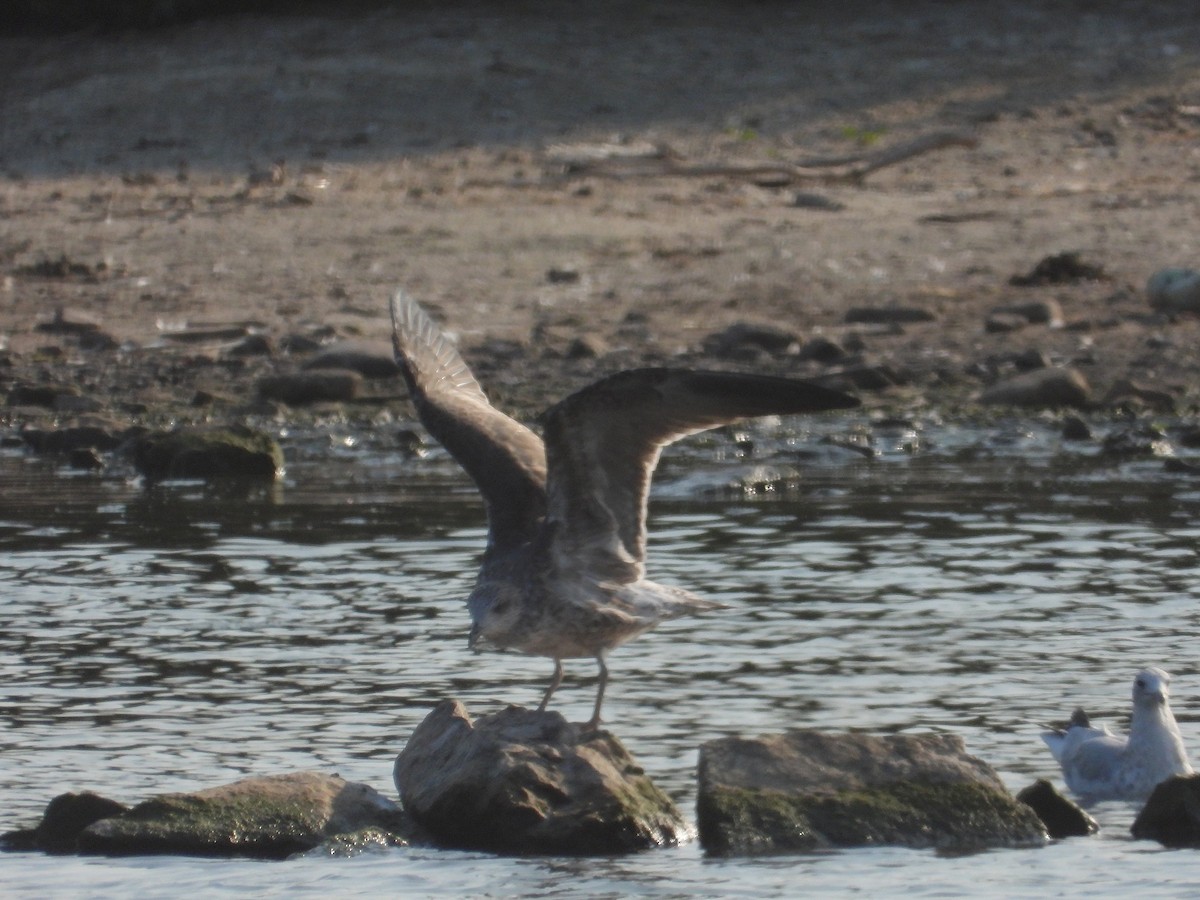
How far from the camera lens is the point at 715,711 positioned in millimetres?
8641

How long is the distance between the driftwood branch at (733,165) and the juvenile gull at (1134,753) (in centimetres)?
1236

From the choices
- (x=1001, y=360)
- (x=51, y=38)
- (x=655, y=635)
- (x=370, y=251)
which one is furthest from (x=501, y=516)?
(x=51, y=38)

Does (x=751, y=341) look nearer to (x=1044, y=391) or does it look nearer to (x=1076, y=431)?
(x=1044, y=391)

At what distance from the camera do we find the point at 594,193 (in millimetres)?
19516

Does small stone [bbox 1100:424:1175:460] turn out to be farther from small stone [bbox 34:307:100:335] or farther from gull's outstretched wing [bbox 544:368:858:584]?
gull's outstretched wing [bbox 544:368:858:584]

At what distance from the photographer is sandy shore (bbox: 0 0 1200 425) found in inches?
661

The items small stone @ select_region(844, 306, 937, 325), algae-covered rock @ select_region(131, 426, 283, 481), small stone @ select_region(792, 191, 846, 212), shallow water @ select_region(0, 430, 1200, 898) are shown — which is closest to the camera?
shallow water @ select_region(0, 430, 1200, 898)

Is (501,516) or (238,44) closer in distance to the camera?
(501,516)

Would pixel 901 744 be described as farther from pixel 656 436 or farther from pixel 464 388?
pixel 464 388

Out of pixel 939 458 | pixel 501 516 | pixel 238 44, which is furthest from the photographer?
pixel 238 44

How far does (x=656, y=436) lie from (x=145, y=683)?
2799 millimetres

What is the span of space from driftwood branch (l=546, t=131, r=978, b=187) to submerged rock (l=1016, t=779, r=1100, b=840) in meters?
12.8

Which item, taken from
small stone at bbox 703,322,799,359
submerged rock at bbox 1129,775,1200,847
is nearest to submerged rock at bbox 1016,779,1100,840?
submerged rock at bbox 1129,775,1200,847

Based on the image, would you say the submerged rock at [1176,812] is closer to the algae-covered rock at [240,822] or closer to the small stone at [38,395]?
the algae-covered rock at [240,822]
